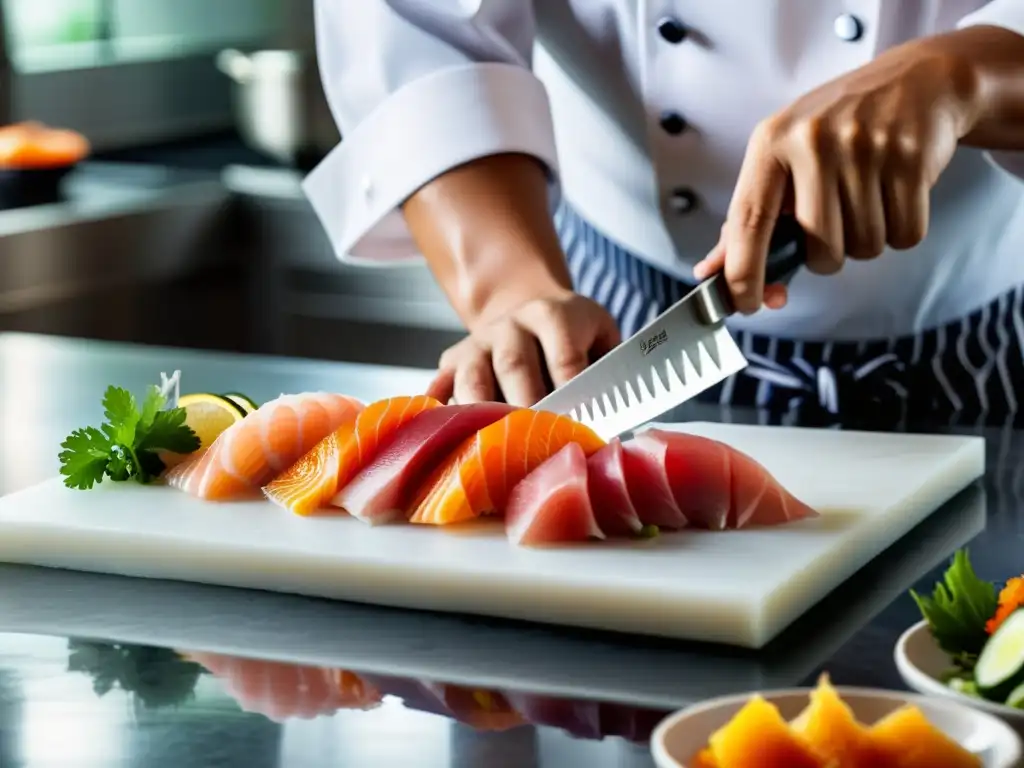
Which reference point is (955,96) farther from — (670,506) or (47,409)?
(47,409)

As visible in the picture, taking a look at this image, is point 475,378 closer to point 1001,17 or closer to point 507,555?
point 507,555

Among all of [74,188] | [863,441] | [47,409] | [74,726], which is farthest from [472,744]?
[74,188]

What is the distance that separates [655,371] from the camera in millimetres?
1479

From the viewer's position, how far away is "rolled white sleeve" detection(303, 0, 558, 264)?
178cm

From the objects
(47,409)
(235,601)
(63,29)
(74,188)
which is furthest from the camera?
(63,29)

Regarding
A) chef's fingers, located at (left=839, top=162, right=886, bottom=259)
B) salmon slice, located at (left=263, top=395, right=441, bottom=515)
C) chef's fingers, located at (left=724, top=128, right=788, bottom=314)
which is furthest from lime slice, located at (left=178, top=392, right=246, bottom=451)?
chef's fingers, located at (left=839, top=162, right=886, bottom=259)

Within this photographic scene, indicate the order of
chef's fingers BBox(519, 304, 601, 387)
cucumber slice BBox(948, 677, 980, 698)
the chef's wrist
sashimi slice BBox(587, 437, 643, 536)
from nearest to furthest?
cucumber slice BBox(948, 677, 980, 698) < sashimi slice BBox(587, 437, 643, 536) < chef's fingers BBox(519, 304, 601, 387) < the chef's wrist

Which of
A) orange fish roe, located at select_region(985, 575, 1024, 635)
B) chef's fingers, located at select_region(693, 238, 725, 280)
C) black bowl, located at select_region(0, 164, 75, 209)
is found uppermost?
black bowl, located at select_region(0, 164, 75, 209)

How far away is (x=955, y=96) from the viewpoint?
147cm

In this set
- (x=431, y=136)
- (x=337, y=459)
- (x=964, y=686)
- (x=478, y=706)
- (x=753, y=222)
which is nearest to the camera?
(x=964, y=686)

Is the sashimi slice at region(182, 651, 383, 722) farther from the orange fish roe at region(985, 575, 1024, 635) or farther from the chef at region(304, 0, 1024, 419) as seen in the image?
the chef at region(304, 0, 1024, 419)

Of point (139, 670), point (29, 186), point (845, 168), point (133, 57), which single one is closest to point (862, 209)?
point (845, 168)

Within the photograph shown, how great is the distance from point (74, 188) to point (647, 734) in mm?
2942

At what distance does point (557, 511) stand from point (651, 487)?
80 mm
